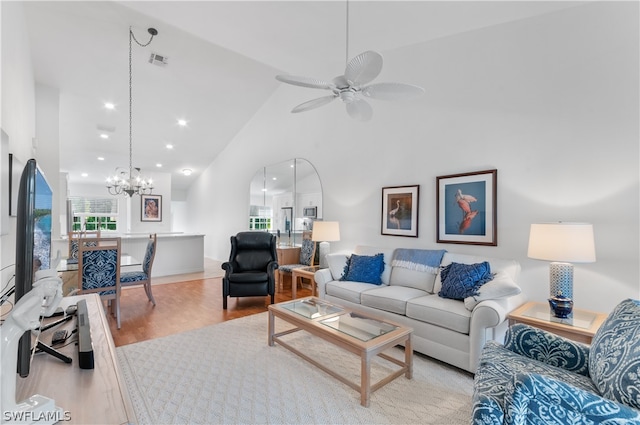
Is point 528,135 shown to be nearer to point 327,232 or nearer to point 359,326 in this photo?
point 359,326

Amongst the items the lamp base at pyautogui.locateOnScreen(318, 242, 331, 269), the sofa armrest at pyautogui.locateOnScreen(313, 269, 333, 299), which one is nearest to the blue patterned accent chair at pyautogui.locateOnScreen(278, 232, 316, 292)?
the lamp base at pyautogui.locateOnScreen(318, 242, 331, 269)

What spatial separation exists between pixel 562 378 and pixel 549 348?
0.72 feet

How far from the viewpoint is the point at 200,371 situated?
2.39m

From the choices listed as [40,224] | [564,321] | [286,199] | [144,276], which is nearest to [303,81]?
[40,224]

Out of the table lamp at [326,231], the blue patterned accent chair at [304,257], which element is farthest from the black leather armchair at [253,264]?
the table lamp at [326,231]

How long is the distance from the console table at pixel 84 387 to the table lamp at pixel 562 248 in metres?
2.76

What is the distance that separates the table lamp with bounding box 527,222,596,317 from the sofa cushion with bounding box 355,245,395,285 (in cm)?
155

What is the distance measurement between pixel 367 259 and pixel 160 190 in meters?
7.35

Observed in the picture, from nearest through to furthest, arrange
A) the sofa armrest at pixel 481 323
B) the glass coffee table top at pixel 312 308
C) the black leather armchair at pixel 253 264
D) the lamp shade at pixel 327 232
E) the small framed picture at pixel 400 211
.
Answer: the sofa armrest at pixel 481 323 < the glass coffee table top at pixel 312 308 < the small framed picture at pixel 400 211 < the black leather armchair at pixel 253 264 < the lamp shade at pixel 327 232

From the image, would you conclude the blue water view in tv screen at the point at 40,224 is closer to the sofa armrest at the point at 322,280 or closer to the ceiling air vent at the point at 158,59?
the sofa armrest at the point at 322,280

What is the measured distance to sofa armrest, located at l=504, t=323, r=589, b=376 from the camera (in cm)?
160

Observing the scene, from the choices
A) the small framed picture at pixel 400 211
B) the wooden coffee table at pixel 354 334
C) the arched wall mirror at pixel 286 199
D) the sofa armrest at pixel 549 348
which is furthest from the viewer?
the arched wall mirror at pixel 286 199

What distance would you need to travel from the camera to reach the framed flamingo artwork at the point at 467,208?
10.3 ft

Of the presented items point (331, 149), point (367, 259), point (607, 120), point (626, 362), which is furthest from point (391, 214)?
point (626, 362)
